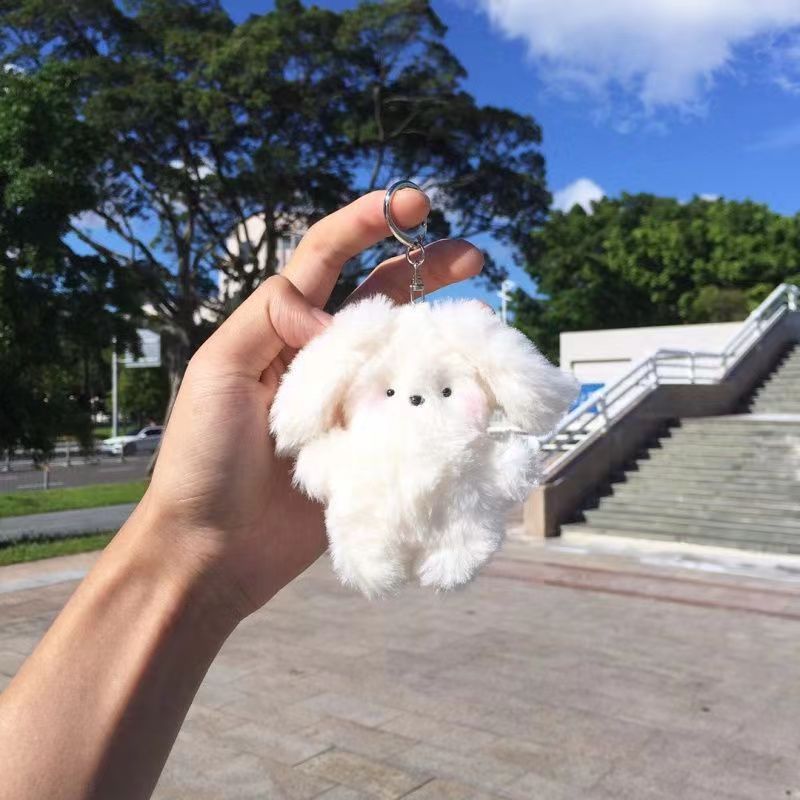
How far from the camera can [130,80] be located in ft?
63.8

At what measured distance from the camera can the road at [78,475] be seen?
24.2m

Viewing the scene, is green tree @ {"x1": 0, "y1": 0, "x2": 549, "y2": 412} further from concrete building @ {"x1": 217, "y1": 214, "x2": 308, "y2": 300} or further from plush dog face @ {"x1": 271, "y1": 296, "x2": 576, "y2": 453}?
plush dog face @ {"x1": 271, "y1": 296, "x2": 576, "y2": 453}

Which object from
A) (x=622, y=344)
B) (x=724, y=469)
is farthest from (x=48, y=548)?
(x=622, y=344)

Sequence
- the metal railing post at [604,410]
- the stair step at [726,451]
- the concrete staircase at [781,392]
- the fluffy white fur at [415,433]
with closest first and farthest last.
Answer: the fluffy white fur at [415,433] → the stair step at [726,451] → the metal railing post at [604,410] → the concrete staircase at [781,392]

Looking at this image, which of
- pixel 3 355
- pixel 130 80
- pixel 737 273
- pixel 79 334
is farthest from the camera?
pixel 737 273

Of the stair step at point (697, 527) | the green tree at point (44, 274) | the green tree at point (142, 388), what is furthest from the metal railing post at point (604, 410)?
the green tree at point (142, 388)

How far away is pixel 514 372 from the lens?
1.29 m

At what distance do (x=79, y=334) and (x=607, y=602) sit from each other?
828 cm

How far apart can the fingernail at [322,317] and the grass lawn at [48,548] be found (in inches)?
402

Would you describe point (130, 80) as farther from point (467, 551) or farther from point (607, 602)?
point (467, 551)

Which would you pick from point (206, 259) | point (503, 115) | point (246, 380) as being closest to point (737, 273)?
point (503, 115)

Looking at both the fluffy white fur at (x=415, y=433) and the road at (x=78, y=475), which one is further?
the road at (x=78, y=475)

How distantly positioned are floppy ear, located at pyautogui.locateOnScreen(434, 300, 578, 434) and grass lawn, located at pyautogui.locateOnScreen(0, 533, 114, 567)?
10445mm

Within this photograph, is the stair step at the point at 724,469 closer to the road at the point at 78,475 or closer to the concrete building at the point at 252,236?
the concrete building at the point at 252,236
